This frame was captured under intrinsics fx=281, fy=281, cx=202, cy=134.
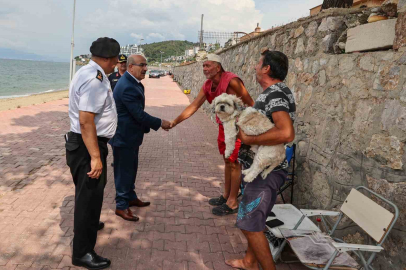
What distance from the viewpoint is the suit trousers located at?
145 inches

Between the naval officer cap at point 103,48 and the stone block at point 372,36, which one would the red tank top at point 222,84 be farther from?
the naval officer cap at point 103,48

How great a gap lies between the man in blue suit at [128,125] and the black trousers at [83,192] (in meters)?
0.81

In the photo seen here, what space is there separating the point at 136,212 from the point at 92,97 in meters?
2.18

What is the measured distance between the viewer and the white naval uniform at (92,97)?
8.08ft

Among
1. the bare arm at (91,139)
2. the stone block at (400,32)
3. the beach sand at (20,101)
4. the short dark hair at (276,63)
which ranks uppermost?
the stone block at (400,32)

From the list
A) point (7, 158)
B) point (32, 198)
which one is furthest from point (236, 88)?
point (7, 158)

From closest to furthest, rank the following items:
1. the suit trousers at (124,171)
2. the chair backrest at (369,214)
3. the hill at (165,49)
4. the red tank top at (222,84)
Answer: the chair backrest at (369,214), the suit trousers at (124,171), the red tank top at (222,84), the hill at (165,49)

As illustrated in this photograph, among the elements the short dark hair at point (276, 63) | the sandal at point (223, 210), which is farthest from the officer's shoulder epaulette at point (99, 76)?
the sandal at point (223, 210)

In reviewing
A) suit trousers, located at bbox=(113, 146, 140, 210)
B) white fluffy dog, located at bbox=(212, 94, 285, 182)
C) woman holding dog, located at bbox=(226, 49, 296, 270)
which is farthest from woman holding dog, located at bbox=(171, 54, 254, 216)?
woman holding dog, located at bbox=(226, 49, 296, 270)

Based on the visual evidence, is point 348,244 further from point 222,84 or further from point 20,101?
point 20,101

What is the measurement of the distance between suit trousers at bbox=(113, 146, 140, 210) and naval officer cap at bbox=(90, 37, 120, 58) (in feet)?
4.43

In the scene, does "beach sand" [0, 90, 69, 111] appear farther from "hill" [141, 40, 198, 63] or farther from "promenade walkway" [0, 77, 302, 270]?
"hill" [141, 40, 198, 63]

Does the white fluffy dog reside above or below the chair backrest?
above

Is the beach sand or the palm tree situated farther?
the beach sand
